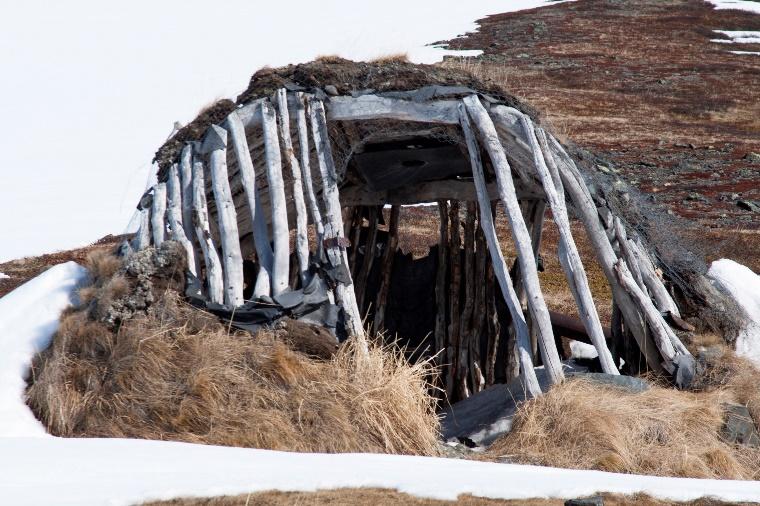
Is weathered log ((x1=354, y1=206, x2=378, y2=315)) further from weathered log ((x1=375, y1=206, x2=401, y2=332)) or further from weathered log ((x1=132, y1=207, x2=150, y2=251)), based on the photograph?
weathered log ((x1=132, y1=207, x2=150, y2=251))

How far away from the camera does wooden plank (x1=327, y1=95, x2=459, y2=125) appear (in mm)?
7965

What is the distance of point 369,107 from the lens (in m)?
8.20

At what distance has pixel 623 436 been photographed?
6.66 m

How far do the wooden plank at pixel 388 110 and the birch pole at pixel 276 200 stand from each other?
52 centimetres

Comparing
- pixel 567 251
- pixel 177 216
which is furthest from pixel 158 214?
pixel 567 251

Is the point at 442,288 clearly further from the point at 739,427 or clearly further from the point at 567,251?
the point at 739,427

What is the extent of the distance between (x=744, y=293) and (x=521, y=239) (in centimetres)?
260

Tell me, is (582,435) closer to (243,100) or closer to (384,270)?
(243,100)

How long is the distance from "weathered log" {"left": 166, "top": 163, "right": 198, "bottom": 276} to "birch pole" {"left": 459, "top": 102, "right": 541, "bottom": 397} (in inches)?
91.0

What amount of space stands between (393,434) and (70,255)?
1399cm

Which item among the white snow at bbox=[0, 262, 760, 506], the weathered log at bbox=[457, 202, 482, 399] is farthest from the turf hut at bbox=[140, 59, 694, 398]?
the white snow at bbox=[0, 262, 760, 506]

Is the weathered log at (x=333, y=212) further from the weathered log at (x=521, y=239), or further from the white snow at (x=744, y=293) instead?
the white snow at (x=744, y=293)

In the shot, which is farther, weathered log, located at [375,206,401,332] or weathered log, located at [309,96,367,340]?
weathered log, located at [375,206,401,332]

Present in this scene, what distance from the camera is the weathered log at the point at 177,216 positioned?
7910mm
